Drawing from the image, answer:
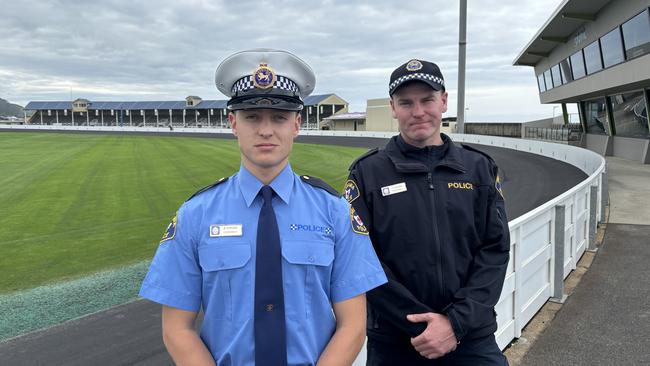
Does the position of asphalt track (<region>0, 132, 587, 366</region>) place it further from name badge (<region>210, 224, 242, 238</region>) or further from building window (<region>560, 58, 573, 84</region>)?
building window (<region>560, 58, 573, 84</region>)

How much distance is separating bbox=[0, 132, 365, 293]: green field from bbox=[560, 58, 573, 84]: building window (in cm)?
1833

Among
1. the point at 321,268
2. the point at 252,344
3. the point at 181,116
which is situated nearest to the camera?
the point at 252,344

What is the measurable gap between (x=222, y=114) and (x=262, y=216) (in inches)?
3686


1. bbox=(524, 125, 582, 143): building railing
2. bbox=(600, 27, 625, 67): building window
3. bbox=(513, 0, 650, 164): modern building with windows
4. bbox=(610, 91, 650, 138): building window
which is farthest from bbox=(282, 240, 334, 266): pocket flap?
bbox=(524, 125, 582, 143): building railing

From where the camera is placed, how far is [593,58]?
24.4 metres

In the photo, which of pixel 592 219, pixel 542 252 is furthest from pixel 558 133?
pixel 542 252

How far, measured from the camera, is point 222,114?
302 ft

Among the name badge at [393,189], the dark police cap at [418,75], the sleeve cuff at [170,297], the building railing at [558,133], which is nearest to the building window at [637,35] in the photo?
the building railing at [558,133]

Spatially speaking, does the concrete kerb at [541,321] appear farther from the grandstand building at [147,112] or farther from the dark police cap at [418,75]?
the grandstand building at [147,112]

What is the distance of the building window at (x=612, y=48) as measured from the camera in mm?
20702

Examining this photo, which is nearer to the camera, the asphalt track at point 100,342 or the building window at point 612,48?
the asphalt track at point 100,342

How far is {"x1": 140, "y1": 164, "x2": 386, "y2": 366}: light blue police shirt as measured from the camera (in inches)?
65.3

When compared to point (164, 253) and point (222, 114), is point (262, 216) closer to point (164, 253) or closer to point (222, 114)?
point (164, 253)

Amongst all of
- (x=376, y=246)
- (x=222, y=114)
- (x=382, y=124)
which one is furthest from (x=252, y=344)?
(x=222, y=114)
